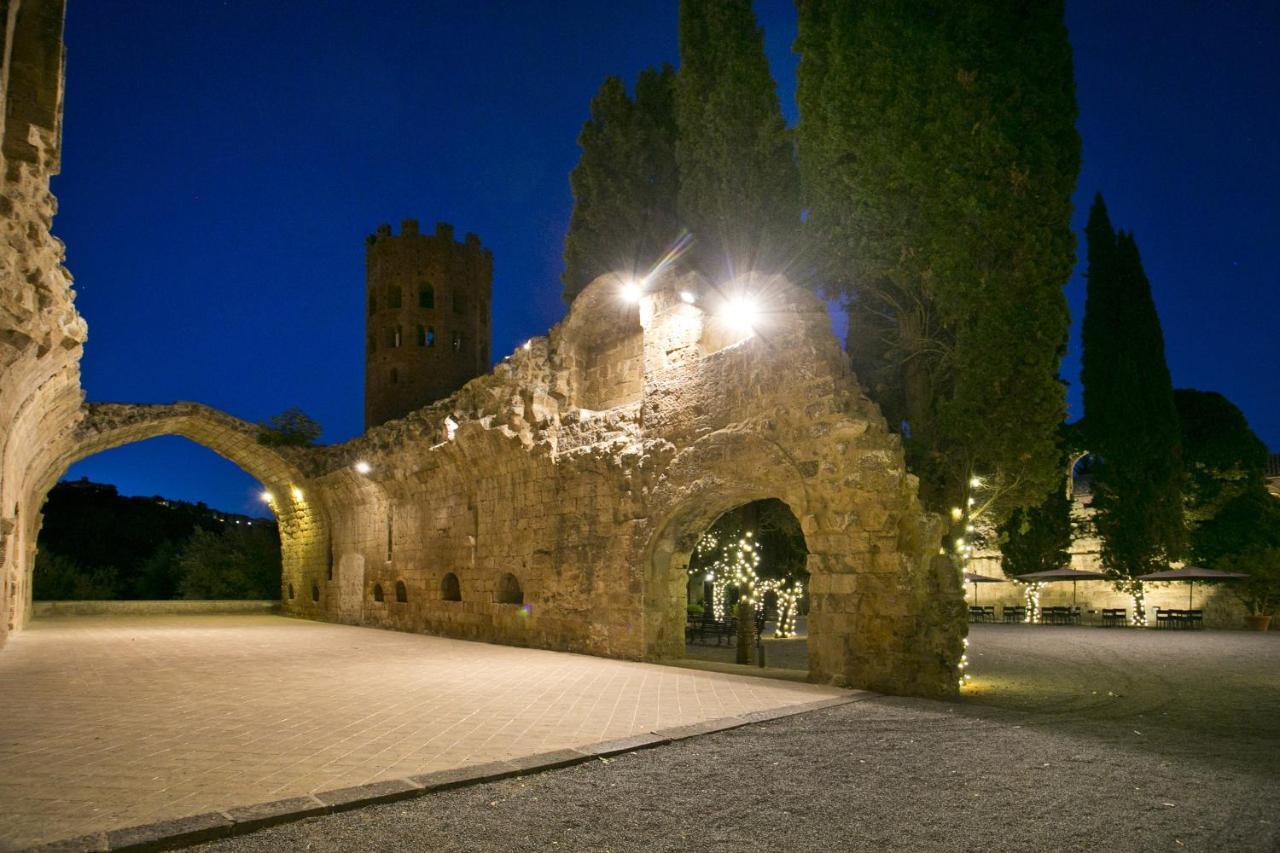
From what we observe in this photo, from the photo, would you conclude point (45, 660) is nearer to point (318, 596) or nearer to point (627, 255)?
point (318, 596)

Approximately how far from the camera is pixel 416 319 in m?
41.4

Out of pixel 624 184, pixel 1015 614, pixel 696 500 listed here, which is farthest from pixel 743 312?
pixel 1015 614

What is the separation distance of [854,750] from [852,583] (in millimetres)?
2853

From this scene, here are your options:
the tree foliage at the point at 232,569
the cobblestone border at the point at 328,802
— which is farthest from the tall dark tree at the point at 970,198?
the tree foliage at the point at 232,569

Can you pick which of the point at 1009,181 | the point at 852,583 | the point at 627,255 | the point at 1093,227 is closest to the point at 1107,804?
the point at 852,583

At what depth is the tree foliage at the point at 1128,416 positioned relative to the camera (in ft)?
72.4

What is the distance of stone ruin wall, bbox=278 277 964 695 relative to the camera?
803 centimetres

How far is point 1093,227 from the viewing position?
24219mm

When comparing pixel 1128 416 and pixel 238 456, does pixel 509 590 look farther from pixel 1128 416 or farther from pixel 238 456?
pixel 1128 416

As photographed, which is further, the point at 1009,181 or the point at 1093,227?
the point at 1093,227

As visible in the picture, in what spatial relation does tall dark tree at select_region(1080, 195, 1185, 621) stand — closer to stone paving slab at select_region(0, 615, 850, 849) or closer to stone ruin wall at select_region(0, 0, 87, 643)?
stone paving slab at select_region(0, 615, 850, 849)

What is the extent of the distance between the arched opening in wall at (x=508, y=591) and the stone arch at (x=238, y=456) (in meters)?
8.47

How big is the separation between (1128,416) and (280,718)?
22809mm

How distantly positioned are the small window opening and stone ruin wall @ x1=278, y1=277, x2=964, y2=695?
14cm
